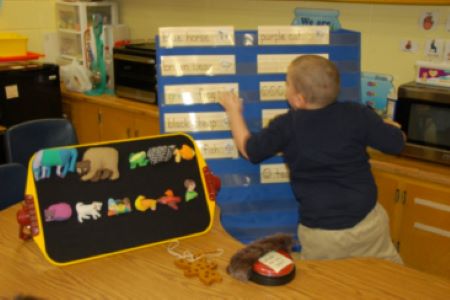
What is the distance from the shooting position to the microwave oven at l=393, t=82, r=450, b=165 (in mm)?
2412

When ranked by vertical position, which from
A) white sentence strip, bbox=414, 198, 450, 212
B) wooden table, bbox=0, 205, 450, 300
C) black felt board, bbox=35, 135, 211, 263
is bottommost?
white sentence strip, bbox=414, 198, 450, 212

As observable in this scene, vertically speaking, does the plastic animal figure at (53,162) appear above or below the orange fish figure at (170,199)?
above

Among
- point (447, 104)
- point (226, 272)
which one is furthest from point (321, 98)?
point (447, 104)

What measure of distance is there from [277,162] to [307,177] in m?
0.36

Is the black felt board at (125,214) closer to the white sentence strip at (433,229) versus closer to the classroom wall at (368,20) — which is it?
the white sentence strip at (433,229)

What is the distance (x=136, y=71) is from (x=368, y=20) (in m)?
1.56

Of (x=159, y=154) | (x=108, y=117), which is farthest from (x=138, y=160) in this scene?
(x=108, y=117)

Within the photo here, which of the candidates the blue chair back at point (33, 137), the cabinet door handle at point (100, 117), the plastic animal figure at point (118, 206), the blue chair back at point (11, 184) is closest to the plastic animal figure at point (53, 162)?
the plastic animal figure at point (118, 206)

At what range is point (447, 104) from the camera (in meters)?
2.38

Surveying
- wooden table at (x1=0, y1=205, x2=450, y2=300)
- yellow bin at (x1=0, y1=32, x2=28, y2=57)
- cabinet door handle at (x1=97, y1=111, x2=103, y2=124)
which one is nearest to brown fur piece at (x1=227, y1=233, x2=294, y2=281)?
wooden table at (x1=0, y1=205, x2=450, y2=300)

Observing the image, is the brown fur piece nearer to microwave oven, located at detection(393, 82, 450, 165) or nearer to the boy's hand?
the boy's hand

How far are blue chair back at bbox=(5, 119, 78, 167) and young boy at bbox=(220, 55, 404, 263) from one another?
134 centimetres

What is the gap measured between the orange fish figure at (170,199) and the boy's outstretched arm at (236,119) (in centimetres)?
35

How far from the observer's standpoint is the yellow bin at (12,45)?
363 cm
